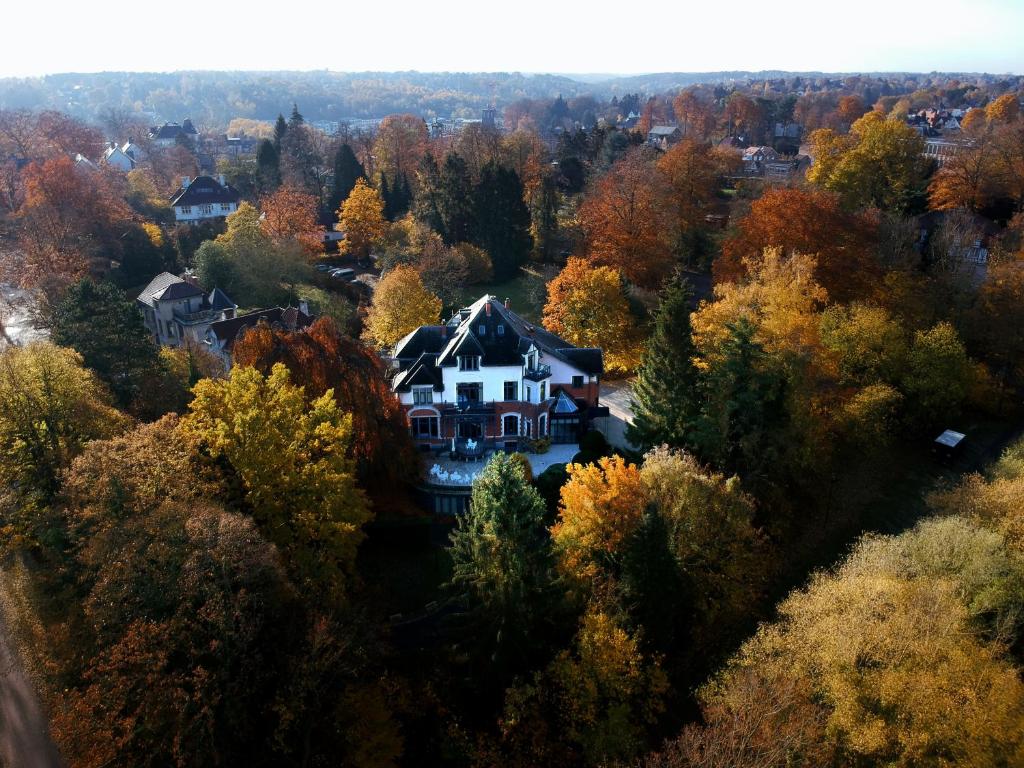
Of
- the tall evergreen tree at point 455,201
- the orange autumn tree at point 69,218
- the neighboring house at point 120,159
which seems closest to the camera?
the orange autumn tree at point 69,218

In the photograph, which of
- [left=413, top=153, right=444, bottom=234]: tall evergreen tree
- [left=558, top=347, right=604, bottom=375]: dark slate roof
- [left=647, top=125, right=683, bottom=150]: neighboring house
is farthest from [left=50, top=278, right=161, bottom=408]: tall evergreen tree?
[left=647, top=125, right=683, bottom=150]: neighboring house

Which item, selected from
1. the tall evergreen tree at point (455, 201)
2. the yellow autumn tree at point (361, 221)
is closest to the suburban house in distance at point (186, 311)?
the yellow autumn tree at point (361, 221)

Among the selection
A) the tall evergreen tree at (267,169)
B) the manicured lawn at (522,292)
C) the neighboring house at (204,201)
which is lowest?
the manicured lawn at (522,292)

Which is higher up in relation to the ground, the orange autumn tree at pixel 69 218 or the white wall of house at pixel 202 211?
the orange autumn tree at pixel 69 218

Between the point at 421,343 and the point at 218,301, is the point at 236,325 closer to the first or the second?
the point at 218,301

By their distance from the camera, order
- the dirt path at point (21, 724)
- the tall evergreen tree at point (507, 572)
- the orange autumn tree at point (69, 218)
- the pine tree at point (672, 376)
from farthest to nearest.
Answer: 1. the orange autumn tree at point (69, 218)
2. the pine tree at point (672, 376)
3. the tall evergreen tree at point (507, 572)
4. the dirt path at point (21, 724)

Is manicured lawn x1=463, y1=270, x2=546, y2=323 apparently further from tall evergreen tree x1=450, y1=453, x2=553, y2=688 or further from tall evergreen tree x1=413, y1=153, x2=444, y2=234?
tall evergreen tree x1=450, y1=453, x2=553, y2=688

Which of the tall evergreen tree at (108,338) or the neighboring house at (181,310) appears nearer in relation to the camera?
the tall evergreen tree at (108,338)

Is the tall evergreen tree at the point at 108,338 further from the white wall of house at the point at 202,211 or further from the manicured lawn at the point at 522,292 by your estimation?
the white wall of house at the point at 202,211
